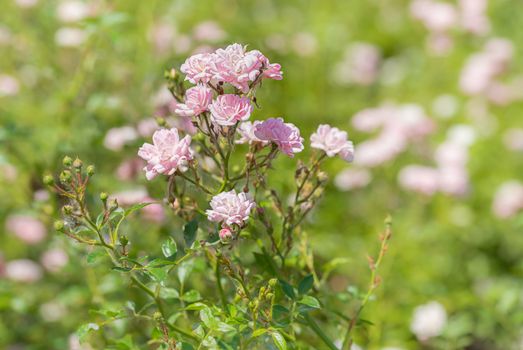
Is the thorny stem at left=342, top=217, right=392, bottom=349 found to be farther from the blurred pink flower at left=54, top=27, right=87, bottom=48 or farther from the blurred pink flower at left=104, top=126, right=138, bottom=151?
the blurred pink flower at left=54, top=27, right=87, bottom=48

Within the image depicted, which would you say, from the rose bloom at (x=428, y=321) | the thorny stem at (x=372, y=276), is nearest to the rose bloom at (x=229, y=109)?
the thorny stem at (x=372, y=276)

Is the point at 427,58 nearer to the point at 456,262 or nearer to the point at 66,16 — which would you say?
the point at 456,262

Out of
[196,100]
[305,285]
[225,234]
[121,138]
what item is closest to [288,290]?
[305,285]

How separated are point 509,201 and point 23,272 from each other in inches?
93.0

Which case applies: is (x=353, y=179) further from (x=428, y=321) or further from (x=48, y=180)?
(x=48, y=180)

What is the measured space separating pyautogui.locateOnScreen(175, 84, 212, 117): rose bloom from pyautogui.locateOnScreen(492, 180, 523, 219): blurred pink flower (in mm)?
2732

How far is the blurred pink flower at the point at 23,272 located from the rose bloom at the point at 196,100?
6.80 ft

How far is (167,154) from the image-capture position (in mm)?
1448

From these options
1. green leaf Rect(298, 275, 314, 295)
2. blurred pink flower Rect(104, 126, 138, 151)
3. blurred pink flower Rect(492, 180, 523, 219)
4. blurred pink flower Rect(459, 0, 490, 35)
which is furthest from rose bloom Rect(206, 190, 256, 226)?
blurred pink flower Rect(459, 0, 490, 35)

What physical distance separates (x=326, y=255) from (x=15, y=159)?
1373 millimetres

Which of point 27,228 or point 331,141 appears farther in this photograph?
point 27,228

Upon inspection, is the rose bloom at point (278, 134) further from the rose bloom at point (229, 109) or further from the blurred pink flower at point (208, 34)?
the blurred pink flower at point (208, 34)

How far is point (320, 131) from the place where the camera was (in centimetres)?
164

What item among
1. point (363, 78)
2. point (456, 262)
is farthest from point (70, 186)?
point (363, 78)
